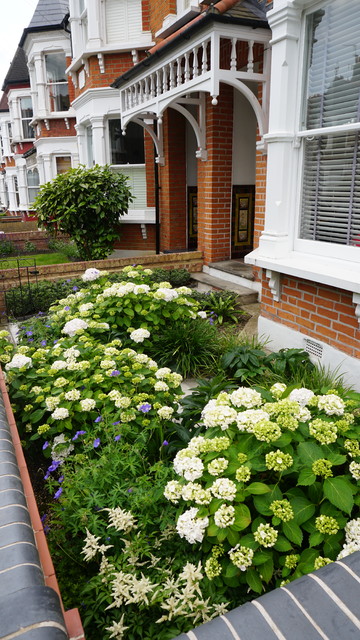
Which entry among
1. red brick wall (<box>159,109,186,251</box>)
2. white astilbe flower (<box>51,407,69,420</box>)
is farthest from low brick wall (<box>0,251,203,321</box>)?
white astilbe flower (<box>51,407,69,420</box>)

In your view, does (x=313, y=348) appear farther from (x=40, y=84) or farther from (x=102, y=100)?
(x=40, y=84)

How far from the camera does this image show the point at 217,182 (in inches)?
305

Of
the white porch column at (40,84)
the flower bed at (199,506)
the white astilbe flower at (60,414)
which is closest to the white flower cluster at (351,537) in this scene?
the flower bed at (199,506)

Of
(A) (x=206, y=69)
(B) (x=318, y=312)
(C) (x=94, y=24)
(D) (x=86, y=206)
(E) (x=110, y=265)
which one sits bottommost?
(E) (x=110, y=265)

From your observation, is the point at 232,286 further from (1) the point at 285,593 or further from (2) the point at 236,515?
(1) the point at 285,593

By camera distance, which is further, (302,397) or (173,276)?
(173,276)

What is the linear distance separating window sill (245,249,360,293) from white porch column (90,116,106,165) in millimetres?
7686

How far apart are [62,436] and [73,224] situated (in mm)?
6140

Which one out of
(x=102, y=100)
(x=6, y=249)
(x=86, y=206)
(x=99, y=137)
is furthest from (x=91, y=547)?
(x=6, y=249)

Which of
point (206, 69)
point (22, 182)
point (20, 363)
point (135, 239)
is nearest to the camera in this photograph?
point (20, 363)

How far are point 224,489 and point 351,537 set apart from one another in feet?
1.71

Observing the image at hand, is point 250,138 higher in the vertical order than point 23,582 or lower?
higher

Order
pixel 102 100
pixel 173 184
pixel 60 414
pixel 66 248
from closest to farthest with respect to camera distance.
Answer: pixel 60 414, pixel 173 184, pixel 102 100, pixel 66 248

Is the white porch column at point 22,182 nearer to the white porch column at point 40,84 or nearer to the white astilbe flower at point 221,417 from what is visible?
the white porch column at point 40,84
